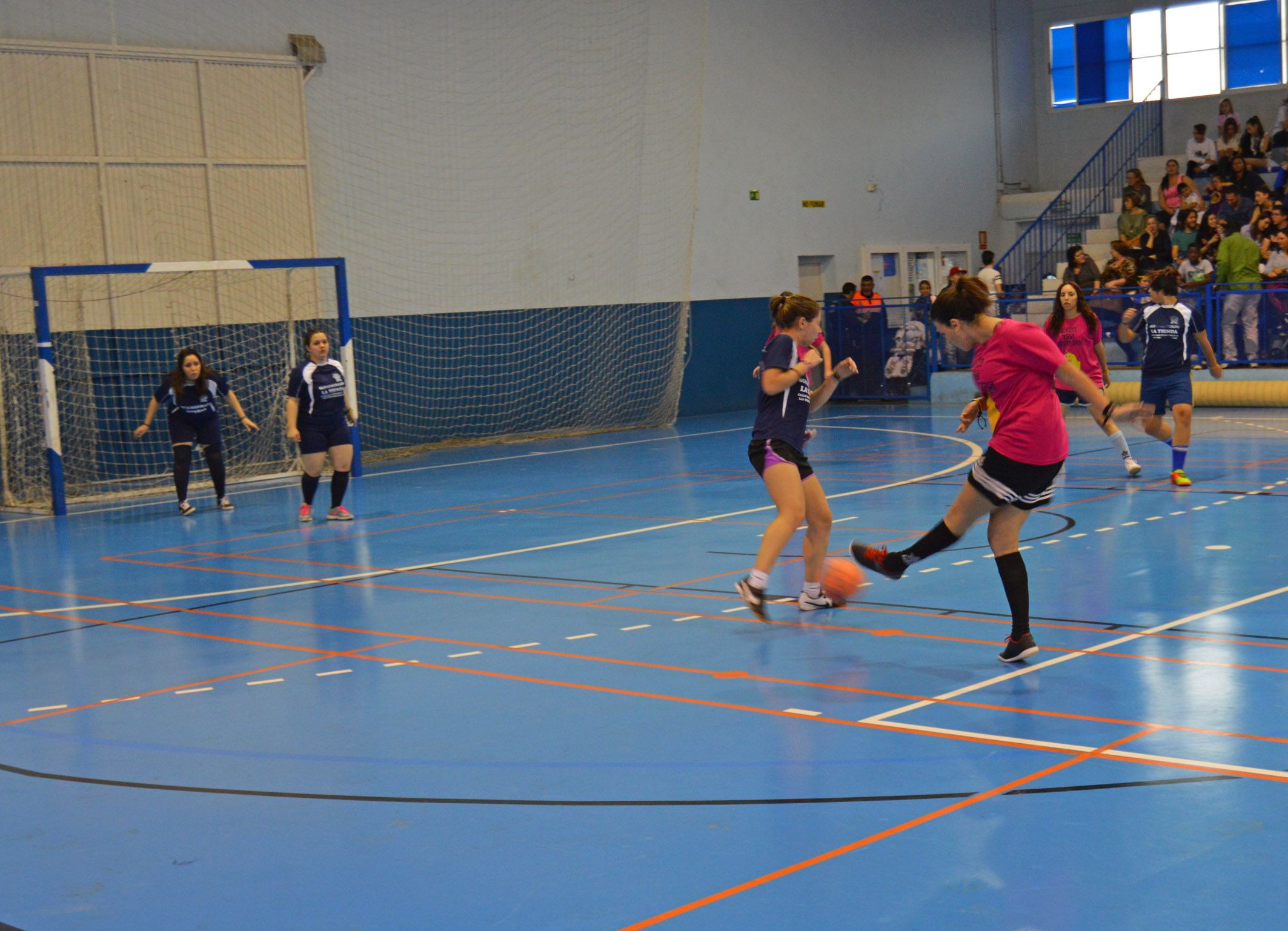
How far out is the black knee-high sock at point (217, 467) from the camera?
15.6 meters

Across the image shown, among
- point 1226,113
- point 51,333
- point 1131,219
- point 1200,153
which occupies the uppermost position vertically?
point 1226,113

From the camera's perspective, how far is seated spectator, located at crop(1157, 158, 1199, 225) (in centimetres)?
2611

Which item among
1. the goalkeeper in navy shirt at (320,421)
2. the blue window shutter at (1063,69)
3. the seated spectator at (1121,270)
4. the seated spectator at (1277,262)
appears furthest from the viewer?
the blue window shutter at (1063,69)

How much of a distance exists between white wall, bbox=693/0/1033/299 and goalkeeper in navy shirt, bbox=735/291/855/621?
58.8ft

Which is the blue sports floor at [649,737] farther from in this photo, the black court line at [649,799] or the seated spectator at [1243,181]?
the seated spectator at [1243,181]

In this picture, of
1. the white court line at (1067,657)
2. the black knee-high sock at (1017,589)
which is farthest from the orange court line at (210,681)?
the black knee-high sock at (1017,589)

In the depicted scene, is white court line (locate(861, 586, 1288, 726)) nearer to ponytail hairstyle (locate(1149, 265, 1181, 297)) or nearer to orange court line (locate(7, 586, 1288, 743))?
orange court line (locate(7, 586, 1288, 743))

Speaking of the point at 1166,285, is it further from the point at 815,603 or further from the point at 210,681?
the point at 210,681

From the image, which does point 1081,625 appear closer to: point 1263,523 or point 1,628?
point 1263,523

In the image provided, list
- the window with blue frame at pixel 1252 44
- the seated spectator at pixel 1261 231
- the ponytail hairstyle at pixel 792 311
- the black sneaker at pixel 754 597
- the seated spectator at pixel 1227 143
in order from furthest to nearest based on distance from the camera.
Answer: the window with blue frame at pixel 1252 44, the seated spectator at pixel 1227 143, the seated spectator at pixel 1261 231, the ponytail hairstyle at pixel 792 311, the black sneaker at pixel 754 597

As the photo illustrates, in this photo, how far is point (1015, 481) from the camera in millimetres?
6902

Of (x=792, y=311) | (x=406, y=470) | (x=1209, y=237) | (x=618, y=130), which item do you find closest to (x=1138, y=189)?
(x=1209, y=237)

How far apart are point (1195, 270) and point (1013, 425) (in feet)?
58.4

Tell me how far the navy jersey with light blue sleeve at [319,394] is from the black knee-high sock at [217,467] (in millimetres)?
2053
